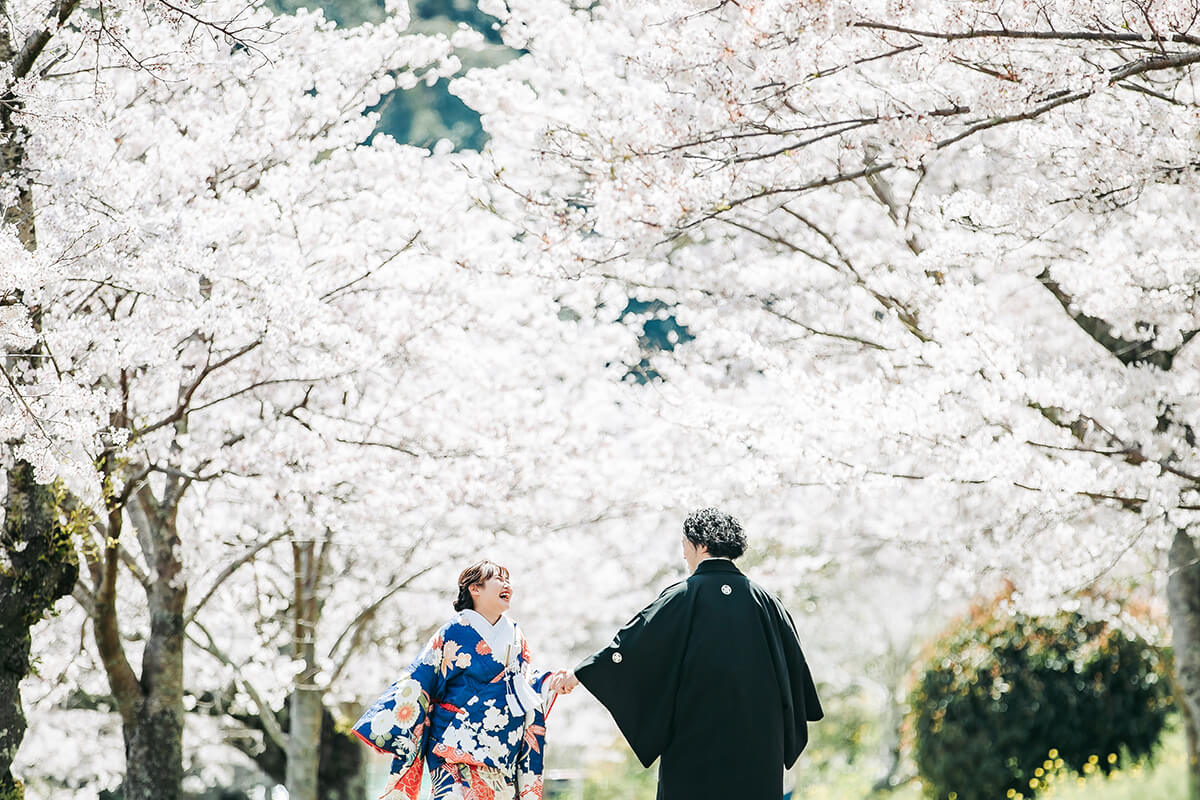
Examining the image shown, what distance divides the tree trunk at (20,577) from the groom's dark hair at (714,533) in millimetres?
2652

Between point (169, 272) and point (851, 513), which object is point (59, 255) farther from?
point (851, 513)

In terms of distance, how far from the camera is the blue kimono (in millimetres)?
4578

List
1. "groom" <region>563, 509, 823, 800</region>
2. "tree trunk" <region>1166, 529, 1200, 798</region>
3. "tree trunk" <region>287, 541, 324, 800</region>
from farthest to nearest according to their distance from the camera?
"tree trunk" <region>287, 541, 324, 800</region> → "tree trunk" <region>1166, 529, 1200, 798</region> → "groom" <region>563, 509, 823, 800</region>

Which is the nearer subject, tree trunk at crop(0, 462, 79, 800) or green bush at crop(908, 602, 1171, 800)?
tree trunk at crop(0, 462, 79, 800)

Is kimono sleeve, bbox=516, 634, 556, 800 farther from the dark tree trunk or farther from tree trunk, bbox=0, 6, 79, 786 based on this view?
the dark tree trunk


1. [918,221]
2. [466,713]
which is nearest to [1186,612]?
[918,221]

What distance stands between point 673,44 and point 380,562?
5902 millimetres

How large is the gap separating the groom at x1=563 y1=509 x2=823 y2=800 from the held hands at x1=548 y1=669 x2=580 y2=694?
0.61 ft

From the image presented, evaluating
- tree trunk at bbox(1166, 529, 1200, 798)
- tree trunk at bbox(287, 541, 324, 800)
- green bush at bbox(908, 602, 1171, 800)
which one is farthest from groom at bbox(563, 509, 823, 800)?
green bush at bbox(908, 602, 1171, 800)

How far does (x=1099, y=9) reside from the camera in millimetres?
4078

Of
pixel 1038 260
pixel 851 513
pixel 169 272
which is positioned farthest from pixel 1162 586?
pixel 169 272

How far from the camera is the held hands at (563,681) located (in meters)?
4.50

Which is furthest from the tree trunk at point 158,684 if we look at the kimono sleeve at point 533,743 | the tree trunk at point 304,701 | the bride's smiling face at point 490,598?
the kimono sleeve at point 533,743

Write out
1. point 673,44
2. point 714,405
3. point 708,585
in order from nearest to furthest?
point 708,585, point 673,44, point 714,405
